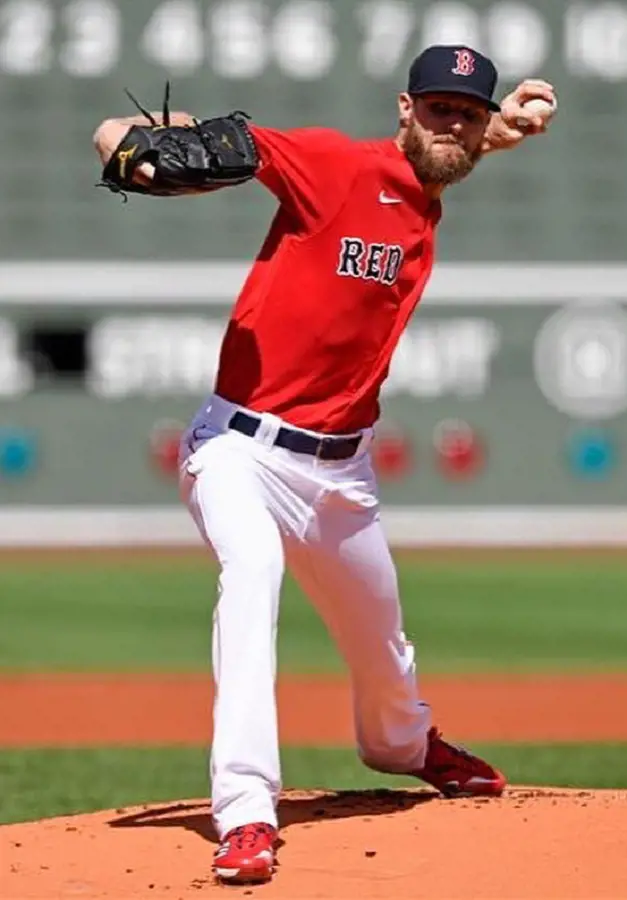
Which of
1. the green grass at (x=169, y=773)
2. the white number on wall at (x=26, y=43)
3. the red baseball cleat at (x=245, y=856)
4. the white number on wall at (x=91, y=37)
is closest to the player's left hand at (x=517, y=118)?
the red baseball cleat at (x=245, y=856)

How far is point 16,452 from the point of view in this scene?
14812 mm

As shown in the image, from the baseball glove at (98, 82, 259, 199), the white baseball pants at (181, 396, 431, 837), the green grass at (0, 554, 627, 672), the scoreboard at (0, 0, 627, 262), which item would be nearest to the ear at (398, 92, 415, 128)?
the baseball glove at (98, 82, 259, 199)

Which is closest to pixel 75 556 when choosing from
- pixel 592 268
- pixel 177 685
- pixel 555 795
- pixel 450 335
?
pixel 450 335

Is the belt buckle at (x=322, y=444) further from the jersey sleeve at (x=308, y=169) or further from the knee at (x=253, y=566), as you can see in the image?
the jersey sleeve at (x=308, y=169)

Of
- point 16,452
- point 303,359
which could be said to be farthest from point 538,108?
point 16,452

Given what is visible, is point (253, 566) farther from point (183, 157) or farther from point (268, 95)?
point (268, 95)

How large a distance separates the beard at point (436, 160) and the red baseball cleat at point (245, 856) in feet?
4.77

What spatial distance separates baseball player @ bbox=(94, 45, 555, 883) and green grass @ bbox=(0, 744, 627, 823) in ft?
5.01

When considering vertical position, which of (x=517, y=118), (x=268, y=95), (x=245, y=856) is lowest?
(x=245, y=856)

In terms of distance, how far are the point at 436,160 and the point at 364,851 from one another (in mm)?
1483

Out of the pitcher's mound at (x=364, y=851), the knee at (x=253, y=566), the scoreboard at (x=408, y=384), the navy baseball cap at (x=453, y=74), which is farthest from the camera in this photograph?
the scoreboard at (x=408, y=384)

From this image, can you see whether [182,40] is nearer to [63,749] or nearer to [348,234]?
[63,749]

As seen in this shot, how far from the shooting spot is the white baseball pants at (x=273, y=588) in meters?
3.95

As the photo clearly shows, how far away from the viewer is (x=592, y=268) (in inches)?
583
